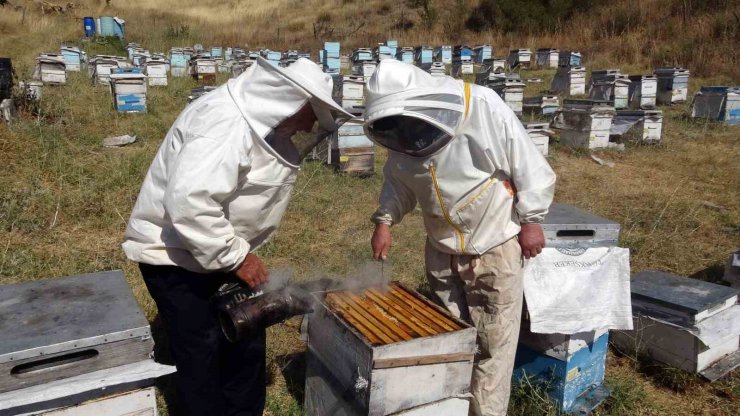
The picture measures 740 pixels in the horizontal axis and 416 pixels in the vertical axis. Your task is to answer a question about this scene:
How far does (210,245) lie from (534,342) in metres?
1.82

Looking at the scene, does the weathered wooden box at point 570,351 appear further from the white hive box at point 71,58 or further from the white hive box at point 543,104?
the white hive box at point 71,58

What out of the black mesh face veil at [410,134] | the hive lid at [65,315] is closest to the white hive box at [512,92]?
the black mesh face veil at [410,134]

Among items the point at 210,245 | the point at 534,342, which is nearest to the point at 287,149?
the point at 210,245

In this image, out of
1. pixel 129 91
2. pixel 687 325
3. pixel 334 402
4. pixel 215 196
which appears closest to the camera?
pixel 215 196

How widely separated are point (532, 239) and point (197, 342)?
1537 millimetres

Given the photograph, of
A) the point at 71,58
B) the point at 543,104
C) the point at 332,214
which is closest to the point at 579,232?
the point at 332,214

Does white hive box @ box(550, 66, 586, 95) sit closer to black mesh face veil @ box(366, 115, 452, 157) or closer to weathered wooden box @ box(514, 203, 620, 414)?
weathered wooden box @ box(514, 203, 620, 414)

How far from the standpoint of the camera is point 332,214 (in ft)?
18.8

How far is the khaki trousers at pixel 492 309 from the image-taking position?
2451 millimetres

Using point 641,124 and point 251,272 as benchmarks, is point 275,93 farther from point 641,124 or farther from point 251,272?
point 641,124

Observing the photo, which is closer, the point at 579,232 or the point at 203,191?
the point at 203,191

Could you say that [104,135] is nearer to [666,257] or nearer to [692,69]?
[666,257]

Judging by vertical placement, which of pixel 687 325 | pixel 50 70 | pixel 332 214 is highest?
pixel 50 70

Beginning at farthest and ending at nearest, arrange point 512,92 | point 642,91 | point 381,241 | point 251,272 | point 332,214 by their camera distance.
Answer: point 642,91 → point 512,92 → point 332,214 → point 381,241 → point 251,272
